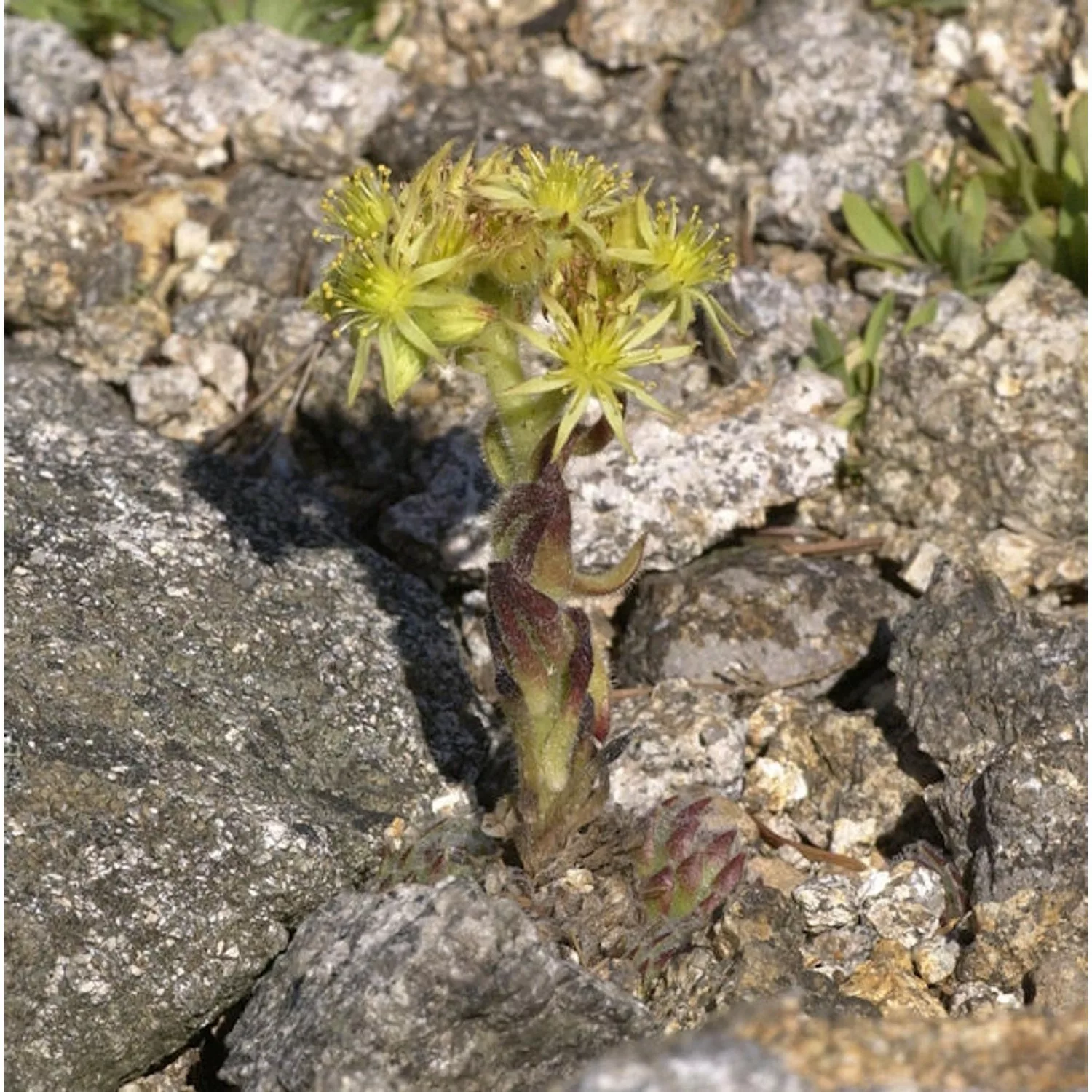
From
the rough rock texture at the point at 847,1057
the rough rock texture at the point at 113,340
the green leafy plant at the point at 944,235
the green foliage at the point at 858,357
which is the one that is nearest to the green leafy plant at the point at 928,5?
the green leafy plant at the point at 944,235

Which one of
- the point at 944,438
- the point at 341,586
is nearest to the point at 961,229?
the point at 944,438

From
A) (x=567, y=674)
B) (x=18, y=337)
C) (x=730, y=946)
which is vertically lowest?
(x=18, y=337)

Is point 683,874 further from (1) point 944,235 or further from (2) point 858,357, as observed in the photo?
(1) point 944,235

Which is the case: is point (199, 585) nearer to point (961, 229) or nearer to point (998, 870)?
point (998, 870)

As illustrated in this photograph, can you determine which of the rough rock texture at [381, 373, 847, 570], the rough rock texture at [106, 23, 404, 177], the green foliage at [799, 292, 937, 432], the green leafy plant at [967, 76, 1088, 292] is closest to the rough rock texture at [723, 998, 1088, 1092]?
the rough rock texture at [381, 373, 847, 570]

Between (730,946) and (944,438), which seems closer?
(730,946)

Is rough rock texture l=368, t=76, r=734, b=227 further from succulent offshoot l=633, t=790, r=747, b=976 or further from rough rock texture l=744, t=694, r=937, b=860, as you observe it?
succulent offshoot l=633, t=790, r=747, b=976

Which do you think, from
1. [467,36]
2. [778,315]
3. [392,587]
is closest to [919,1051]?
[392,587]
